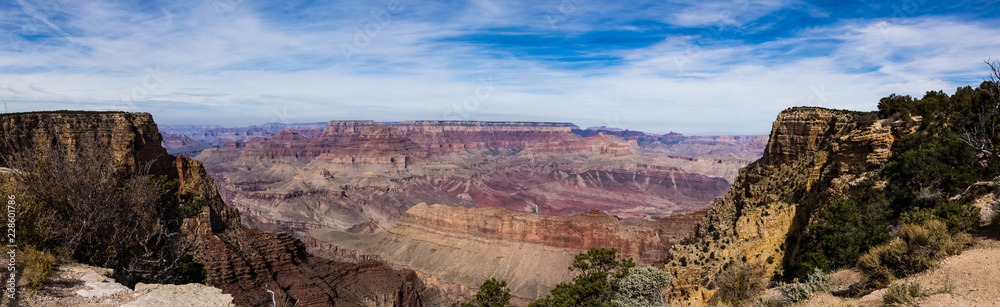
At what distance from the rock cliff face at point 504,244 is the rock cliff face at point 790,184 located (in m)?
39.0

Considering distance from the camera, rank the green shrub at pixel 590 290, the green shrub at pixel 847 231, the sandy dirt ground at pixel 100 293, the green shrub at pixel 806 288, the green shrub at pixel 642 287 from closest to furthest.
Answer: the sandy dirt ground at pixel 100 293 → the green shrub at pixel 806 288 → the green shrub at pixel 847 231 → the green shrub at pixel 642 287 → the green shrub at pixel 590 290

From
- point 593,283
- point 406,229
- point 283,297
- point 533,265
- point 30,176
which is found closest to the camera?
point 30,176

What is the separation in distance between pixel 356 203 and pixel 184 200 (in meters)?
117

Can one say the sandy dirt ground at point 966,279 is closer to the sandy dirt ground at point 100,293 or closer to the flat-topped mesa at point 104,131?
the sandy dirt ground at point 100,293

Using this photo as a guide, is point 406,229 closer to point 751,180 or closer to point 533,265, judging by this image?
point 533,265

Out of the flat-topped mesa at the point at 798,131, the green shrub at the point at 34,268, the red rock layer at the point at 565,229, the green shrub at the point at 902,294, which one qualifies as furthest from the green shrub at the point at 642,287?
the red rock layer at the point at 565,229

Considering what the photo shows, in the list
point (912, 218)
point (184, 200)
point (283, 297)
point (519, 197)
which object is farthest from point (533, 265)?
point (519, 197)

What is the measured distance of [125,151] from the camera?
46.6 metres

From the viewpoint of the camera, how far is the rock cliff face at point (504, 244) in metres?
71.7

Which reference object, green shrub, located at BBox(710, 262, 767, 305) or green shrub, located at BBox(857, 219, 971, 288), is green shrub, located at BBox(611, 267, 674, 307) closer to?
green shrub, located at BBox(710, 262, 767, 305)

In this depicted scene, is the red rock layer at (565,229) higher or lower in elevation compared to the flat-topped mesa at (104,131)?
lower

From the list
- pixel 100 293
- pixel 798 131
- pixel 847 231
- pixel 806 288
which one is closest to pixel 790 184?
pixel 798 131

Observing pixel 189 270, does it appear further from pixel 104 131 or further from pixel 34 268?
pixel 104 131

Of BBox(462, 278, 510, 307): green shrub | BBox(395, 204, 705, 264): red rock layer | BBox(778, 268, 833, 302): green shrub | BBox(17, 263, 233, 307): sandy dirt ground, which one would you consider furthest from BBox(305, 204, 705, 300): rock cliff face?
BBox(17, 263, 233, 307): sandy dirt ground
